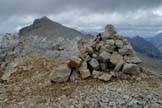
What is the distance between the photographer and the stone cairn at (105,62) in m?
24.3

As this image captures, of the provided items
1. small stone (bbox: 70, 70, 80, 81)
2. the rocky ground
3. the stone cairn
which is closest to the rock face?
the stone cairn

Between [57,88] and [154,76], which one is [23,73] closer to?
[57,88]

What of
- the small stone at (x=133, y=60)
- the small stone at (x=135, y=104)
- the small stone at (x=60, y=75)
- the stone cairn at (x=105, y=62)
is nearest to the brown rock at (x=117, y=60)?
the stone cairn at (x=105, y=62)

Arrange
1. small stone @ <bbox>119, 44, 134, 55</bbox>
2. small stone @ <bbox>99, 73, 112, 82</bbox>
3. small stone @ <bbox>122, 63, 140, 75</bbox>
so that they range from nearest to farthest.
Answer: small stone @ <bbox>99, 73, 112, 82</bbox> → small stone @ <bbox>122, 63, 140, 75</bbox> → small stone @ <bbox>119, 44, 134, 55</bbox>

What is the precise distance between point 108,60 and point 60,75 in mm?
3806

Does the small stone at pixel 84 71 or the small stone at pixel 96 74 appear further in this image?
the small stone at pixel 84 71

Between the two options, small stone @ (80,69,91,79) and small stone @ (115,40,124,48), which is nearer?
small stone @ (80,69,91,79)

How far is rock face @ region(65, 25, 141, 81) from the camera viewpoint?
960 inches

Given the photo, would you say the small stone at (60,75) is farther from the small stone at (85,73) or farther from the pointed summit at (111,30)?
the pointed summit at (111,30)

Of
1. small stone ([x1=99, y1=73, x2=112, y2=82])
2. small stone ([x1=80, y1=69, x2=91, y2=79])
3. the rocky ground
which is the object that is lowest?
the rocky ground

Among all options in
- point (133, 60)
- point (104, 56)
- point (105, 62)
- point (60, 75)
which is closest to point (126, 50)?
point (133, 60)

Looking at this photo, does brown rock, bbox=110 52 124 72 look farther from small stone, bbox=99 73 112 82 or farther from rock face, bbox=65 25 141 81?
small stone, bbox=99 73 112 82

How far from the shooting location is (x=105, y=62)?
989 inches

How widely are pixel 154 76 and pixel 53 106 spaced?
9.15 metres
